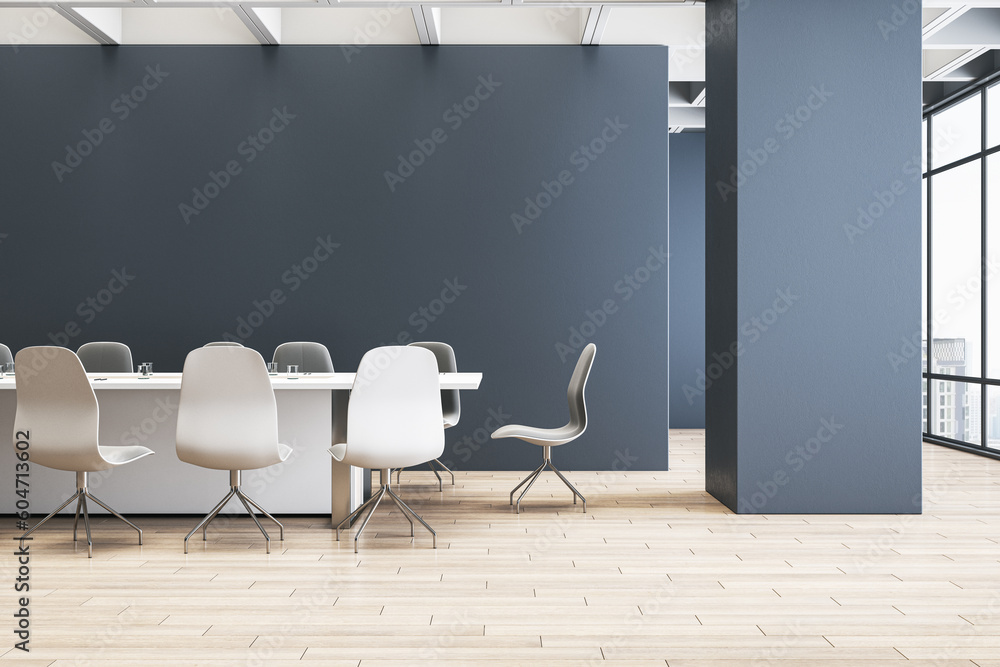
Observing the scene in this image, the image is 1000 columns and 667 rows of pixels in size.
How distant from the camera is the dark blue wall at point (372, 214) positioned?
234 inches

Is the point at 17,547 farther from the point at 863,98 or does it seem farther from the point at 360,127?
the point at 863,98

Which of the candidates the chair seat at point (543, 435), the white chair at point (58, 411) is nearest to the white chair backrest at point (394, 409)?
the chair seat at point (543, 435)

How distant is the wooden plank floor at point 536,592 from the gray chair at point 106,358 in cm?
130

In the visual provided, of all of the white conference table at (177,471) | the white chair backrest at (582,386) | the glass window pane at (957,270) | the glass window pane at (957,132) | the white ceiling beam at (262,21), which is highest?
the white ceiling beam at (262,21)

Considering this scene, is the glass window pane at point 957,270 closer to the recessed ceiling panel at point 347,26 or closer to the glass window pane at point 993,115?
the glass window pane at point 993,115

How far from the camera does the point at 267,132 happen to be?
5.97m

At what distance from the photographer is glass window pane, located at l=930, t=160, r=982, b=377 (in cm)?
682

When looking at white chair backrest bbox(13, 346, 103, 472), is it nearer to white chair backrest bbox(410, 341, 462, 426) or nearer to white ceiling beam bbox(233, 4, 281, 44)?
white chair backrest bbox(410, 341, 462, 426)

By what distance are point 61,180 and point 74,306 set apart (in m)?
0.98

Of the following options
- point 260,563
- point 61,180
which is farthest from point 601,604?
point 61,180

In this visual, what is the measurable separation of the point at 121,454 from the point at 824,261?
12.8 ft

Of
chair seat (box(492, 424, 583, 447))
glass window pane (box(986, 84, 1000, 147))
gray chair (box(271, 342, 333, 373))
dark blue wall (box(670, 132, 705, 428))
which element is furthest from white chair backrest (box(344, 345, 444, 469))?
glass window pane (box(986, 84, 1000, 147))

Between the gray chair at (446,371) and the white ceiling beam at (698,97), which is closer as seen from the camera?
the gray chair at (446,371)

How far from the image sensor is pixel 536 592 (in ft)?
9.77
